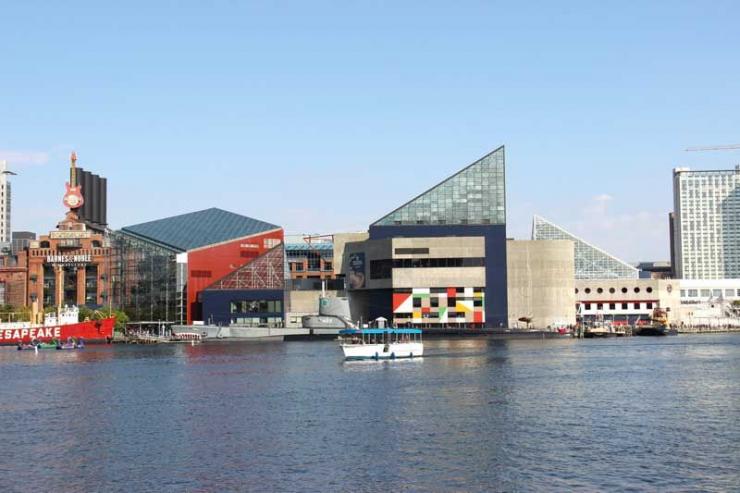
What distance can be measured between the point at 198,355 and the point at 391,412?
277 feet

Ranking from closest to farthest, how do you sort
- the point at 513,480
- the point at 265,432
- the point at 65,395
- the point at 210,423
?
the point at 513,480
the point at 265,432
the point at 210,423
the point at 65,395

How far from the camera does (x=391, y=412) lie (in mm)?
70812

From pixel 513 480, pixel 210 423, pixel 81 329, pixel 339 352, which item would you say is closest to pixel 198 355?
pixel 339 352

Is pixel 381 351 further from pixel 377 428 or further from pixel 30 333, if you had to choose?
pixel 30 333

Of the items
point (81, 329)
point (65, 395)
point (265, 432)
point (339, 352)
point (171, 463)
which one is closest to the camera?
point (171, 463)

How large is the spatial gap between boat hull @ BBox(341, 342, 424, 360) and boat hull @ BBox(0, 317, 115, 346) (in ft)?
283

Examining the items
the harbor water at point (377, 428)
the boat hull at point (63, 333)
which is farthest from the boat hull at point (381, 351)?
the boat hull at point (63, 333)

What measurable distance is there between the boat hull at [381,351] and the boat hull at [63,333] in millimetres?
86356

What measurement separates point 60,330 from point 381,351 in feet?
297

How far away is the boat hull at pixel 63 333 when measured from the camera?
188625 millimetres

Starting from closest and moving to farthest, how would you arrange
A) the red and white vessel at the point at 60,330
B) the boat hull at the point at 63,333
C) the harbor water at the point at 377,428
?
the harbor water at the point at 377,428, the boat hull at the point at 63,333, the red and white vessel at the point at 60,330

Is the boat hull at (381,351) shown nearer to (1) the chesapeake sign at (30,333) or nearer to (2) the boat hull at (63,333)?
(2) the boat hull at (63,333)

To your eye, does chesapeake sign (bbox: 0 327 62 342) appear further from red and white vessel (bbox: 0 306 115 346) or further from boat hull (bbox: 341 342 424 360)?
boat hull (bbox: 341 342 424 360)

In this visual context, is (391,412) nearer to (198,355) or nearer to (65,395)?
(65,395)
